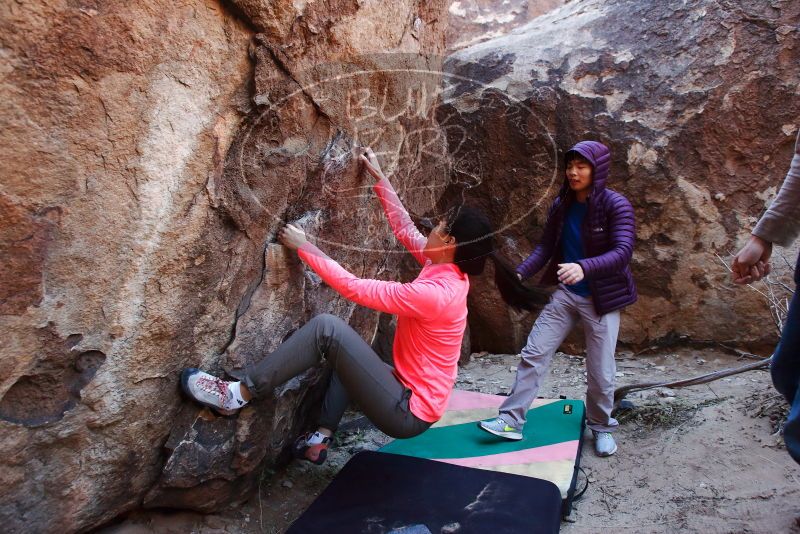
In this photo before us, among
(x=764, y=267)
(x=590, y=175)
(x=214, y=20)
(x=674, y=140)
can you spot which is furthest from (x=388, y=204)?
(x=674, y=140)

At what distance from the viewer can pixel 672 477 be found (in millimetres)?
2771

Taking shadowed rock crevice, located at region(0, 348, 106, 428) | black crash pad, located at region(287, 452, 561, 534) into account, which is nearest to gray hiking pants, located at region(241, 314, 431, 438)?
black crash pad, located at region(287, 452, 561, 534)

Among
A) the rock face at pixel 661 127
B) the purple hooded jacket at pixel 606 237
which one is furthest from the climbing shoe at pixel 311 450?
the rock face at pixel 661 127

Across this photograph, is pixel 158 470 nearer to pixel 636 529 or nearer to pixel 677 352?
pixel 636 529

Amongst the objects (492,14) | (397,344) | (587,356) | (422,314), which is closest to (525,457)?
(587,356)

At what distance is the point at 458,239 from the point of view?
8.14 ft

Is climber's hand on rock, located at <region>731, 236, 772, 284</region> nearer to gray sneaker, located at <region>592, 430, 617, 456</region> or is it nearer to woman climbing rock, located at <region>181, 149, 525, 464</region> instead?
woman climbing rock, located at <region>181, 149, 525, 464</region>

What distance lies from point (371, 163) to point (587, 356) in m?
1.37

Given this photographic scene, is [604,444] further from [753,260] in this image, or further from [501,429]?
[753,260]

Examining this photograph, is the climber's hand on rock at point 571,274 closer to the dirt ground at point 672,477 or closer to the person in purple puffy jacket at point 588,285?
the person in purple puffy jacket at point 588,285

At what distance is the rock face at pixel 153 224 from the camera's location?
177 centimetres

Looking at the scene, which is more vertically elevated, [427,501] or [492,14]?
[492,14]

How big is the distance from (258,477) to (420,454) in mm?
741

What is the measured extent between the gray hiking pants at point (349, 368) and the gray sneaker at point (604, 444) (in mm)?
1000
